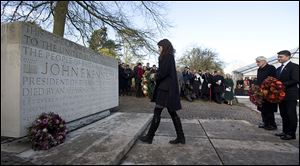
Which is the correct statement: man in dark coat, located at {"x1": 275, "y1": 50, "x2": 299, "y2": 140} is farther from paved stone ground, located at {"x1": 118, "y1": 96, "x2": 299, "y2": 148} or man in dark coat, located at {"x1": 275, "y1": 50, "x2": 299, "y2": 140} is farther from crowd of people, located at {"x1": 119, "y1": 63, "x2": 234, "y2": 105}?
crowd of people, located at {"x1": 119, "y1": 63, "x2": 234, "y2": 105}

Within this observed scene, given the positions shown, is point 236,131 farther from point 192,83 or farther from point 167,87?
point 192,83

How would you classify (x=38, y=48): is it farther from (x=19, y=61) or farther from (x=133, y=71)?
(x=133, y=71)

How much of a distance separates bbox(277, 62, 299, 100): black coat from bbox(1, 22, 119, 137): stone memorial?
15.3 ft

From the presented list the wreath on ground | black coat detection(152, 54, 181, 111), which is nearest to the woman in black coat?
black coat detection(152, 54, 181, 111)

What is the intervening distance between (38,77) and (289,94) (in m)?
5.08

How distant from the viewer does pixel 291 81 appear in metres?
6.61

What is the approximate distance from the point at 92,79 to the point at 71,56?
5.00 feet

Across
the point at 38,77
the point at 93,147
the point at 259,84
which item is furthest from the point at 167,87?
the point at 259,84

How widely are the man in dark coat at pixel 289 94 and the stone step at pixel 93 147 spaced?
313 centimetres

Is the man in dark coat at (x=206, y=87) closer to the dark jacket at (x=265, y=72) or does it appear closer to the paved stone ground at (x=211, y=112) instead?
the paved stone ground at (x=211, y=112)

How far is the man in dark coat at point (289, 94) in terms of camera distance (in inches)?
251

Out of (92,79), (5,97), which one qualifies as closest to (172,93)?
(5,97)

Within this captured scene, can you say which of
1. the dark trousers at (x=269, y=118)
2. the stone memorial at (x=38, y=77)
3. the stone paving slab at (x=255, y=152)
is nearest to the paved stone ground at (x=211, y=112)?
the dark trousers at (x=269, y=118)

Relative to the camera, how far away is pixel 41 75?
5582mm
